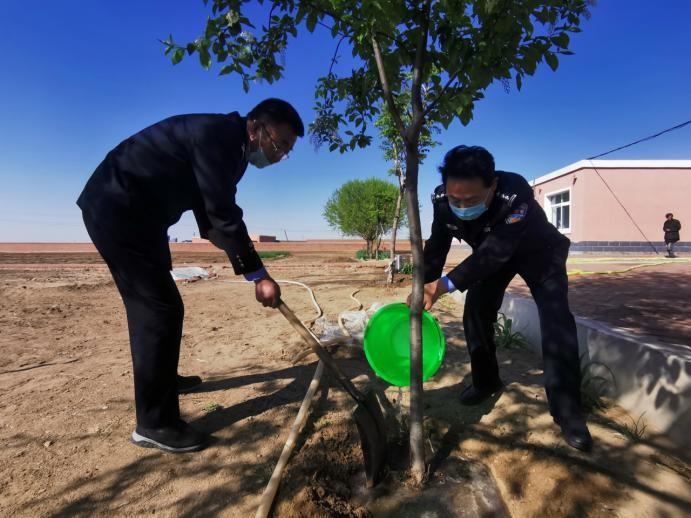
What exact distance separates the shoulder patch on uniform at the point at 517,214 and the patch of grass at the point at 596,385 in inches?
48.7

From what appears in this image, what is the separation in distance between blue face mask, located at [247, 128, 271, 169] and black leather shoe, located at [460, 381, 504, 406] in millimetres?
1924

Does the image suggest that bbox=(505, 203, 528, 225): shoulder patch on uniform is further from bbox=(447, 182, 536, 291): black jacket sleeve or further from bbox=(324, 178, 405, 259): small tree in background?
bbox=(324, 178, 405, 259): small tree in background

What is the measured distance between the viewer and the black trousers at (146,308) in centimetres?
197

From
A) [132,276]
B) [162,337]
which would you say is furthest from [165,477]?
[132,276]

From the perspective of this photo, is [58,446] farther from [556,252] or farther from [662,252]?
[662,252]

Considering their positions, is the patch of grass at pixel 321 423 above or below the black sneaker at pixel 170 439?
below

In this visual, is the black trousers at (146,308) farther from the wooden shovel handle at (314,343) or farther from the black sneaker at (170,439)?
the wooden shovel handle at (314,343)

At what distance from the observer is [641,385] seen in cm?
222

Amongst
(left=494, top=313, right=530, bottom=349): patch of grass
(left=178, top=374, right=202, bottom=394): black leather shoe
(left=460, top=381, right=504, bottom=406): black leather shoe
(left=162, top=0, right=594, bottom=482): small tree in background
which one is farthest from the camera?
(left=494, top=313, right=530, bottom=349): patch of grass

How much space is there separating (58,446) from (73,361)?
156cm

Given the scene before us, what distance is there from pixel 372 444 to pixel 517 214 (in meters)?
1.37

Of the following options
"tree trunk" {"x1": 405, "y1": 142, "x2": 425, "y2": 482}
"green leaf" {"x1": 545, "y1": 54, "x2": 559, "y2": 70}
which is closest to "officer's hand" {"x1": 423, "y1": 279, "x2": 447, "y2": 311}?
"tree trunk" {"x1": 405, "y1": 142, "x2": 425, "y2": 482}

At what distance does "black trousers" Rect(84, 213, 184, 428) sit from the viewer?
197 centimetres

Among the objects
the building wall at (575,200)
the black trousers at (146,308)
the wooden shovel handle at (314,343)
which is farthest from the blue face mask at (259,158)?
the building wall at (575,200)
